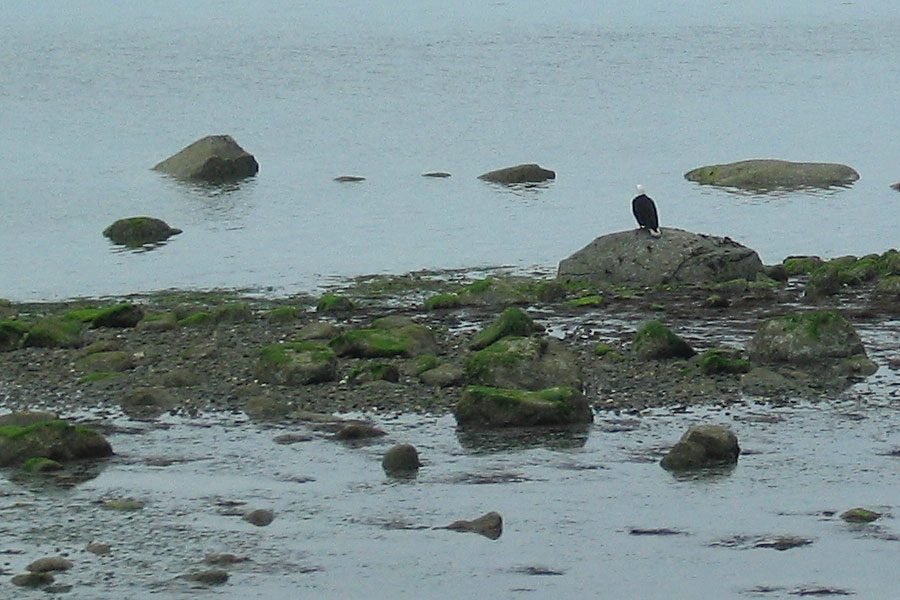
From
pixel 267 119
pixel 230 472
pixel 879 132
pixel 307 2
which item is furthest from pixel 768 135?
pixel 307 2

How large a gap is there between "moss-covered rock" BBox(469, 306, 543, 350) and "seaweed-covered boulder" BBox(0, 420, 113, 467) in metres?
5.82

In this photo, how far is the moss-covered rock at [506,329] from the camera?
21312mm

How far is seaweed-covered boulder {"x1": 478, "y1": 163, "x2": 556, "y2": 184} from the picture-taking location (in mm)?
46250

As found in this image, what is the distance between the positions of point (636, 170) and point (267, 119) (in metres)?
20.9

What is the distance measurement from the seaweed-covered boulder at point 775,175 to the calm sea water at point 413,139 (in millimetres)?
760

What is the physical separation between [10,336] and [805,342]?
381 inches

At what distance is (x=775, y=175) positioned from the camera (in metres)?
44.8

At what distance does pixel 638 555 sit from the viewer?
1411 centimetres

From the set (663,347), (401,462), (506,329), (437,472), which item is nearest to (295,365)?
(506,329)

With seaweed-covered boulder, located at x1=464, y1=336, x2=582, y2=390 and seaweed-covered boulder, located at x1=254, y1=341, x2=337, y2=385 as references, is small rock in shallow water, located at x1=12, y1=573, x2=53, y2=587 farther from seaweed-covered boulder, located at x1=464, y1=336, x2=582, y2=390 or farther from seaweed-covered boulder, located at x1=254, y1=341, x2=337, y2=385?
seaweed-covered boulder, located at x1=464, y1=336, x2=582, y2=390

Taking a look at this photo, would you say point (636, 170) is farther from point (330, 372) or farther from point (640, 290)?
point (330, 372)

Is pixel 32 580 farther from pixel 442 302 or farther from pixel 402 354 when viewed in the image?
pixel 442 302

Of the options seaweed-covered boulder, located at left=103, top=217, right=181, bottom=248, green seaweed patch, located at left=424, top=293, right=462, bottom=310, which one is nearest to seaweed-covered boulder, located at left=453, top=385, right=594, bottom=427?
green seaweed patch, located at left=424, top=293, right=462, bottom=310

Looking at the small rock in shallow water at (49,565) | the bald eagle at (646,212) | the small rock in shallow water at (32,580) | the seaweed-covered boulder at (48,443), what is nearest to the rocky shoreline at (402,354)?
the bald eagle at (646,212)
